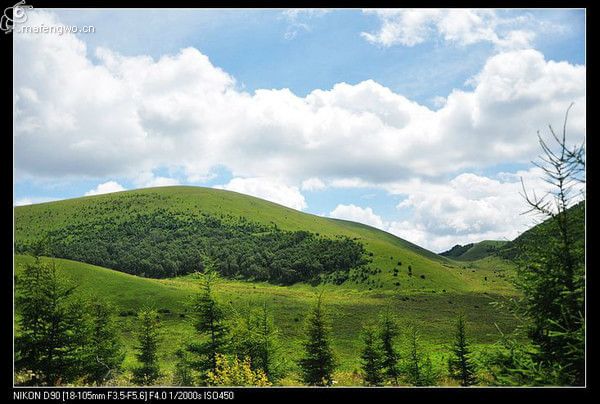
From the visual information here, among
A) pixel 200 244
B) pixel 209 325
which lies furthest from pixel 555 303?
pixel 200 244

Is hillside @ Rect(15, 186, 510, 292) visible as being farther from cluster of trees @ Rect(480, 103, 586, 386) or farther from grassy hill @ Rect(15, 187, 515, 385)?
cluster of trees @ Rect(480, 103, 586, 386)

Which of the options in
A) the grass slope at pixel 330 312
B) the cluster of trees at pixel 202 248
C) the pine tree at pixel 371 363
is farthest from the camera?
the cluster of trees at pixel 202 248

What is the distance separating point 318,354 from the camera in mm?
26109

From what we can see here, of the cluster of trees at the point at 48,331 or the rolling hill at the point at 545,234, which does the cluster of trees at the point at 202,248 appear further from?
the rolling hill at the point at 545,234

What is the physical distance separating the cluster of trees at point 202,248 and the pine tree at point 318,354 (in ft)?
348

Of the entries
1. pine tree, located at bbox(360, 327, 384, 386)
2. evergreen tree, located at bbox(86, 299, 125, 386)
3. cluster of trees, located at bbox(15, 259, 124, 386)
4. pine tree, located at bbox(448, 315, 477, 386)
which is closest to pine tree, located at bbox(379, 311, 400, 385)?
→ pine tree, located at bbox(360, 327, 384, 386)

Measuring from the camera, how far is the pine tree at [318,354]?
2583 cm

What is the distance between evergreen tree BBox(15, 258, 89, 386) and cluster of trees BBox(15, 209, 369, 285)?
378 feet

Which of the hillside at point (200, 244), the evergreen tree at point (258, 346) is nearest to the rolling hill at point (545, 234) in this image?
the evergreen tree at point (258, 346)

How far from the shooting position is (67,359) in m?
19.0
